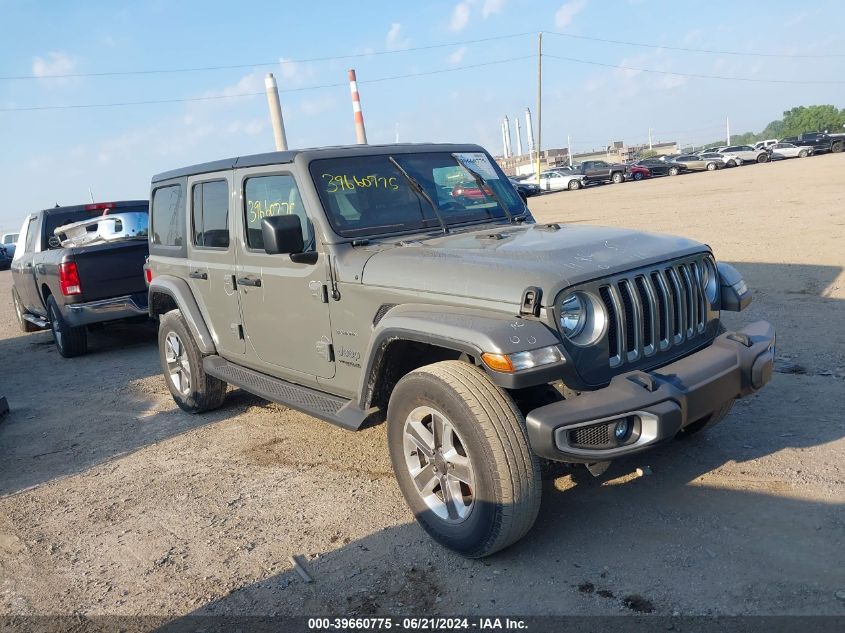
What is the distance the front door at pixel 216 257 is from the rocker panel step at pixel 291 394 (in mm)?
136

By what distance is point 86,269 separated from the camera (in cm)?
825

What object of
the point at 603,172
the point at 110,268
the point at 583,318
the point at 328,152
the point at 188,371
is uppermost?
the point at 328,152

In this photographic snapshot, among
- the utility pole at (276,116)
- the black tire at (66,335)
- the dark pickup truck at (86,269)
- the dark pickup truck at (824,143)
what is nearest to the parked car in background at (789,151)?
the dark pickup truck at (824,143)

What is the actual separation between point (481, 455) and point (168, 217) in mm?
4017

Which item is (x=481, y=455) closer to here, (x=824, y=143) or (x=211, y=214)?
(x=211, y=214)

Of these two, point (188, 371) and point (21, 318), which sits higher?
point (188, 371)

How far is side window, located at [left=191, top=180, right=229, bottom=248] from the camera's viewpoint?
16.4ft

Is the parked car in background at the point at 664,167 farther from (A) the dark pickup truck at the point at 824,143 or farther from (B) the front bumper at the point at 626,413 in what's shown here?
(B) the front bumper at the point at 626,413

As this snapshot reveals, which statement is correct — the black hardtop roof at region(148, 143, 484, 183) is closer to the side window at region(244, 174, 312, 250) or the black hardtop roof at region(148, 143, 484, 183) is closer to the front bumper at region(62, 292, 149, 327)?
the side window at region(244, 174, 312, 250)

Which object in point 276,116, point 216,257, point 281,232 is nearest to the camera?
point 281,232

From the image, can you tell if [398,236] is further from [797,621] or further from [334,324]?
[797,621]

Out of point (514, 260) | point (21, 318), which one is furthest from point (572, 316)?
point (21, 318)

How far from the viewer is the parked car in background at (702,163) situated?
4122cm

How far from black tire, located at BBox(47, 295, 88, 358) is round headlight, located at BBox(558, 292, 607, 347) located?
7.34 meters
